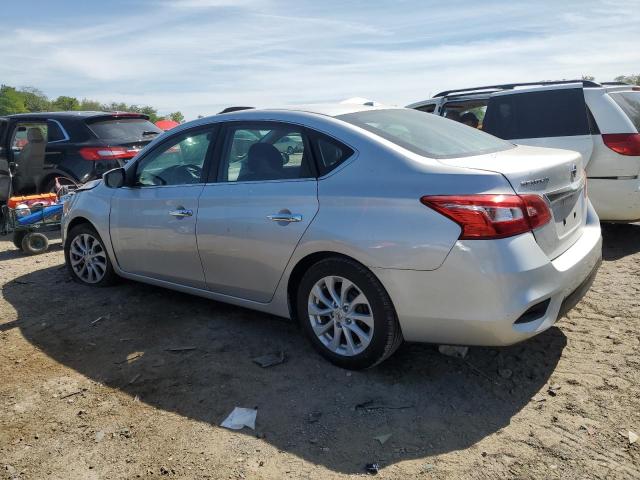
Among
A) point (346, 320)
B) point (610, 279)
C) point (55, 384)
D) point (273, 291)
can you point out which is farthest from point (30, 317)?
point (610, 279)

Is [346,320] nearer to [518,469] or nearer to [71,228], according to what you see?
[518,469]

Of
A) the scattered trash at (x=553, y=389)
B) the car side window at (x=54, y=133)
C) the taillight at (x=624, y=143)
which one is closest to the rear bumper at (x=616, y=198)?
the taillight at (x=624, y=143)

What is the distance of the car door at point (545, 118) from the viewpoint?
588 cm

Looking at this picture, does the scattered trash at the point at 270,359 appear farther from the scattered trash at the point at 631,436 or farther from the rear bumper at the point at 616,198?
the rear bumper at the point at 616,198

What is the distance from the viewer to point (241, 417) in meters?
3.08

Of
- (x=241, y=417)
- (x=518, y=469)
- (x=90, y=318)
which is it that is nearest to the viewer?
(x=518, y=469)

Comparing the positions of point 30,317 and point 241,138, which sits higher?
point 241,138

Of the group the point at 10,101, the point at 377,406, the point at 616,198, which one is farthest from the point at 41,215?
the point at 10,101

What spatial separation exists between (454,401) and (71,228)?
413cm

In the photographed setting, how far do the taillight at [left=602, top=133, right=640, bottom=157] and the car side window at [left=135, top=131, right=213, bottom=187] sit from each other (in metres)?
4.09

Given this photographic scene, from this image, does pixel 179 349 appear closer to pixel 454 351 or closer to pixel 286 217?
pixel 286 217

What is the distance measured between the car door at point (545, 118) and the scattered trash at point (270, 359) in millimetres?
4009

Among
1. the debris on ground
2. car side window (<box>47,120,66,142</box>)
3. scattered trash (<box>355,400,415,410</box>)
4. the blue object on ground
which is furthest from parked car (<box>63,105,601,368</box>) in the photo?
car side window (<box>47,120,66,142</box>)

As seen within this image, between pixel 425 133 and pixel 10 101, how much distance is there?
49.4m
